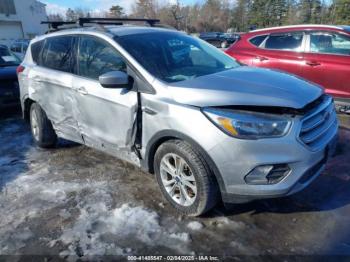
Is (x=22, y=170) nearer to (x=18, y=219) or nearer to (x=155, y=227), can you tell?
(x=18, y=219)

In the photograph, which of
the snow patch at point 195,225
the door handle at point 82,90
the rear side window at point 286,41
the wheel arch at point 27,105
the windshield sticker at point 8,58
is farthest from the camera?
the windshield sticker at point 8,58

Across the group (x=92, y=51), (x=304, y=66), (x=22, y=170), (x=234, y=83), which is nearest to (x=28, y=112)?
(x=22, y=170)

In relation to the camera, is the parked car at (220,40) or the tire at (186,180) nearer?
the tire at (186,180)

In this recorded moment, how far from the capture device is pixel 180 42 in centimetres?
402

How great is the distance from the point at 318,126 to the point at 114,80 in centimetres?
193

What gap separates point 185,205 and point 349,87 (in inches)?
159

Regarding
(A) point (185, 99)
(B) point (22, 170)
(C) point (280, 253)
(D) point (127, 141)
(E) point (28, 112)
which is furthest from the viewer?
(E) point (28, 112)

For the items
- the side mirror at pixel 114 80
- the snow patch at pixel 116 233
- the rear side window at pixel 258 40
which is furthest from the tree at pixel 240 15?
the snow patch at pixel 116 233

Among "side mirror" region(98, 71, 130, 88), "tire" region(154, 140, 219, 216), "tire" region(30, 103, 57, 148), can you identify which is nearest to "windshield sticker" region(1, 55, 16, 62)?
"tire" region(30, 103, 57, 148)

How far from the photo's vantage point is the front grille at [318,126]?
274cm

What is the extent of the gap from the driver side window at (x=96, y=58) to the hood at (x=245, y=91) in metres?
0.84

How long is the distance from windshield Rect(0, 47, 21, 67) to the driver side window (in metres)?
4.57

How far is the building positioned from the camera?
46.4m

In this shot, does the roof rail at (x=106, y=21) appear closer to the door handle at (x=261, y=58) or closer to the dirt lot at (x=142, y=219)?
the dirt lot at (x=142, y=219)
